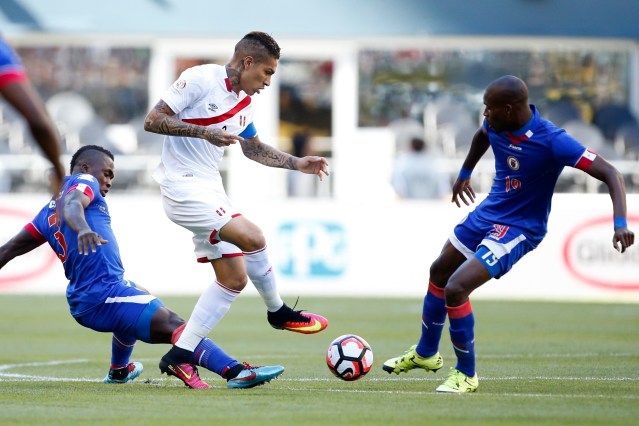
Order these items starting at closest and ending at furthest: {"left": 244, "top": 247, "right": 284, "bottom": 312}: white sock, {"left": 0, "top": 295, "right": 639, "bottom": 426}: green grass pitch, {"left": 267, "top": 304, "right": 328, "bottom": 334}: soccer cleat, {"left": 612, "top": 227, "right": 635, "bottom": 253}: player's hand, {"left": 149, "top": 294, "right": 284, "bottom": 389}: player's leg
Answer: {"left": 0, "top": 295, "right": 639, "bottom": 426}: green grass pitch, {"left": 612, "top": 227, "right": 635, "bottom": 253}: player's hand, {"left": 149, "top": 294, "right": 284, "bottom": 389}: player's leg, {"left": 244, "top": 247, "right": 284, "bottom": 312}: white sock, {"left": 267, "top": 304, "right": 328, "bottom": 334}: soccer cleat

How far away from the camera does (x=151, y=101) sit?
23812 mm

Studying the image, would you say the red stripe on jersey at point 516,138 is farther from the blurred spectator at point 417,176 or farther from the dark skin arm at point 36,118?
the blurred spectator at point 417,176

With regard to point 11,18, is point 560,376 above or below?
below

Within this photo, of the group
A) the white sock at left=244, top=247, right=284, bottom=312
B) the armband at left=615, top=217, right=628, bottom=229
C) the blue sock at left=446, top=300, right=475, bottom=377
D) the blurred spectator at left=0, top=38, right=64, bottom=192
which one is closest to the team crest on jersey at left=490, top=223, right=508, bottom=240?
the blue sock at left=446, top=300, right=475, bottom=377

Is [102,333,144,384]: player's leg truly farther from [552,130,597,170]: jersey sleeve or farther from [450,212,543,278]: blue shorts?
[552,130,597,170]: jersey sleeve

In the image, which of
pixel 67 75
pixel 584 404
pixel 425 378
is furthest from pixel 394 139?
pixel 584 404

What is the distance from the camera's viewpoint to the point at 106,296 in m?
8.56

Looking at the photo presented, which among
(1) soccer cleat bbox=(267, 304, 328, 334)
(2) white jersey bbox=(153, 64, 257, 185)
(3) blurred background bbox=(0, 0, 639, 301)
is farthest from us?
(3) blurred background bbox=(0, 0, 639, 301)

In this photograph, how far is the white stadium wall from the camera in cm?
1922

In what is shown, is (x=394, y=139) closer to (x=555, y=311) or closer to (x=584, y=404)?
(x=555, y=311)

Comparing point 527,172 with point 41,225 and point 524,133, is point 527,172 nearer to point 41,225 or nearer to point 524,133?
point 524,133

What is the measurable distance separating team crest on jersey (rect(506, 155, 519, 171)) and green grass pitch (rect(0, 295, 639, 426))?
1.50m

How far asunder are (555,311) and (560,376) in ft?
25.5

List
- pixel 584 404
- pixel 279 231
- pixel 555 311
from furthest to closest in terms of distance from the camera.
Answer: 1. pixel 279 231
2. pixel 555 311
3. pixel 584 404
